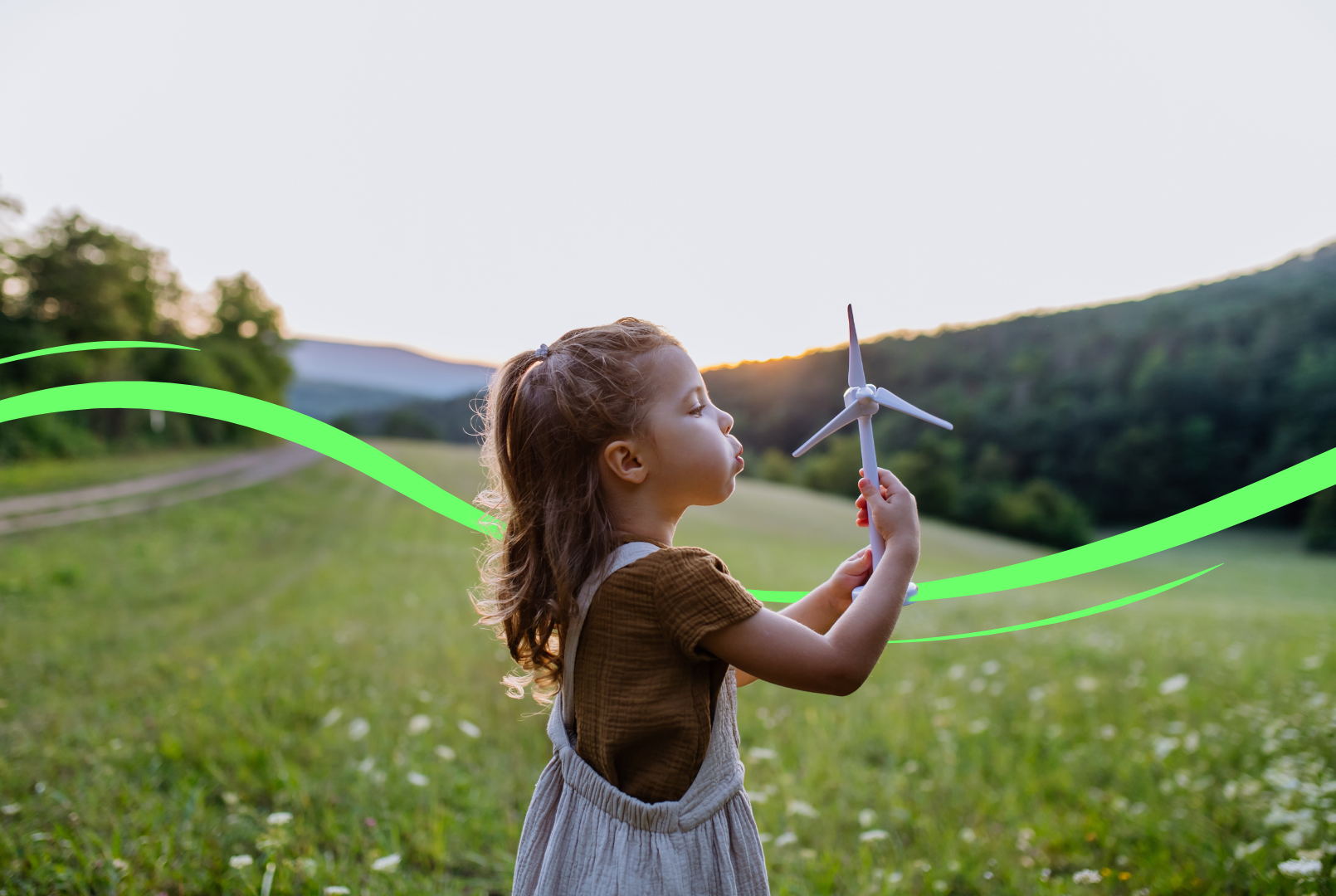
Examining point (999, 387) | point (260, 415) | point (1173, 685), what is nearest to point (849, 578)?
point (260, 415)

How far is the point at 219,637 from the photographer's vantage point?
740 centimetres

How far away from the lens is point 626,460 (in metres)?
1.72

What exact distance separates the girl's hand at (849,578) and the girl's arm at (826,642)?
27cm

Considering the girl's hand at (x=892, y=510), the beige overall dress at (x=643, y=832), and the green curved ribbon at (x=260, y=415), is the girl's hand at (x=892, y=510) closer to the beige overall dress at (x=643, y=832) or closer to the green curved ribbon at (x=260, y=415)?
the beige overall dress at (x=643, y=832)

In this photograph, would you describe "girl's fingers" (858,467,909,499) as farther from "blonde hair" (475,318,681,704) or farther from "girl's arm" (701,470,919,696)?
"blonde hair" (475,318,681,704)

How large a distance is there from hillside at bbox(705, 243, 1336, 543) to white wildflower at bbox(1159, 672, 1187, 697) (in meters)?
27.0

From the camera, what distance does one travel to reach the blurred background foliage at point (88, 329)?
1783 centimetres

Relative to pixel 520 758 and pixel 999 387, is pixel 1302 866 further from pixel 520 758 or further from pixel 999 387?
pixel 999 387

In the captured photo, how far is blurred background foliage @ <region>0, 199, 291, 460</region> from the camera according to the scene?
1783 cm

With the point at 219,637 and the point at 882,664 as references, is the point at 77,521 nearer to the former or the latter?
the point at 219,637

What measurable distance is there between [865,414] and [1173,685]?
4.18 m

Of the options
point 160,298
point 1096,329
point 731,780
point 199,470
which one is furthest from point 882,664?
point 1096,329

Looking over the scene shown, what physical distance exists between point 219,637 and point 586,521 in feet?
23.5

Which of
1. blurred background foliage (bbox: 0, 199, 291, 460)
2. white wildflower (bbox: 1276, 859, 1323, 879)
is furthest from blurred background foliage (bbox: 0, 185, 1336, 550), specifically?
white wildflower (bbox: 1276, 859, 1323, 879)
